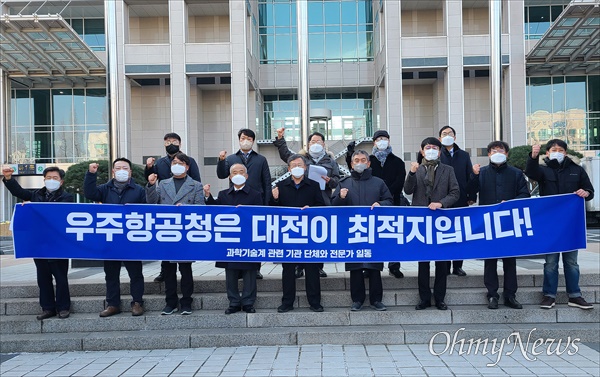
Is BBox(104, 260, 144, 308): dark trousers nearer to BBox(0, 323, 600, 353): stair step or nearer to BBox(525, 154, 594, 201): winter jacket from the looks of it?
BBox(0, 323, 600, 353): stair step

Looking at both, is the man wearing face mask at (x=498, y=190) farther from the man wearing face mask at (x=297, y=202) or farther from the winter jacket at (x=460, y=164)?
the man wearing face mask at (x=297, y=202)

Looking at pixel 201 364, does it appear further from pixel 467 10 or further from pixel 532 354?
pixel 467 10

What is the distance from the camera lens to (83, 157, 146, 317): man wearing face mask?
6188mm

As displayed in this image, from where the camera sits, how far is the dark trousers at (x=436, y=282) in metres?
6.12

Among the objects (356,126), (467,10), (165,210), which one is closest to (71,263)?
(165,210)

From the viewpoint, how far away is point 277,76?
3656 cm

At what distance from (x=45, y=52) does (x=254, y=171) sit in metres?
27.9

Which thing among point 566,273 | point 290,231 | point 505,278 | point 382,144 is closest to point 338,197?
point 290,231

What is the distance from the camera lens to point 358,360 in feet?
16.9

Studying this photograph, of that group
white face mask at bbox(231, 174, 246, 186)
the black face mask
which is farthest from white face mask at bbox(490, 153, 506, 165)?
the black face mask

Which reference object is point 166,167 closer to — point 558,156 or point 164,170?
point 164,170

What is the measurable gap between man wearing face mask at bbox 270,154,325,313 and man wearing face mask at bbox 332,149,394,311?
0.35 meters

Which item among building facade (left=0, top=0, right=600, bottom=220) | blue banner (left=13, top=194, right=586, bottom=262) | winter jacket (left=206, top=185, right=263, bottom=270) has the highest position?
building facade (left=0, top=0, right=600, bottom=220)

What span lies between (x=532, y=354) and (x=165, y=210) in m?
4.72
